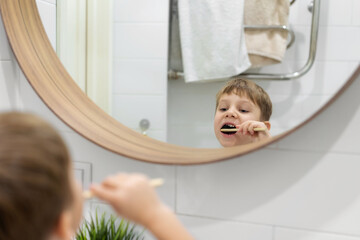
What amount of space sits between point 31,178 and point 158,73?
46cm

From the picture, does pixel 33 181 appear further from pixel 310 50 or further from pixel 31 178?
pixel 310 50

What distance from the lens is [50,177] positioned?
38 centimetres

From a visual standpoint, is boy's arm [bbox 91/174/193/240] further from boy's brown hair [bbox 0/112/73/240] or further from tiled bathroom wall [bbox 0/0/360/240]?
tiled bathroom wall [bbox 0/0/360/240]

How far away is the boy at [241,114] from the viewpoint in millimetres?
699

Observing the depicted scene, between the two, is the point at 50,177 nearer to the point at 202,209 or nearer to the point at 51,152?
the point at 51,152

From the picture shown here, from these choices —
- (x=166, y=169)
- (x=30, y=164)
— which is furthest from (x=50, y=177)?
(x=166, y=169)

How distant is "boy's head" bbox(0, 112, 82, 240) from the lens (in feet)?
1.19

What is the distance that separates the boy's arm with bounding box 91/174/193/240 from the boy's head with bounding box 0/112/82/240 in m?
0.08

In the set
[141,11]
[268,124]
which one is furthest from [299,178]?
[141,11]

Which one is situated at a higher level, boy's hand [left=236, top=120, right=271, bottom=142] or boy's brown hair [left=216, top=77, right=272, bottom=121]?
boy's brown hair [left=216, top=77, right=272, bottom=121]

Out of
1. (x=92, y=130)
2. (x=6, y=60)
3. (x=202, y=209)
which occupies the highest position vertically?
(x=6, y=60)

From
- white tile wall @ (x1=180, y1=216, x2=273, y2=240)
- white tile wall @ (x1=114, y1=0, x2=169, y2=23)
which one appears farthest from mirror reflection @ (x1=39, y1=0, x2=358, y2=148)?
white tile wall @ (x1=180, y1=216, x2=273, y2=240)

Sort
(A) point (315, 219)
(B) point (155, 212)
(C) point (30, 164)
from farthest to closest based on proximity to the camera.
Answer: (A) point (315, 219), (B) point (155, 212), (C) point (30, 164)

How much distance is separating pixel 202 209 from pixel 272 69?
0.27 m
